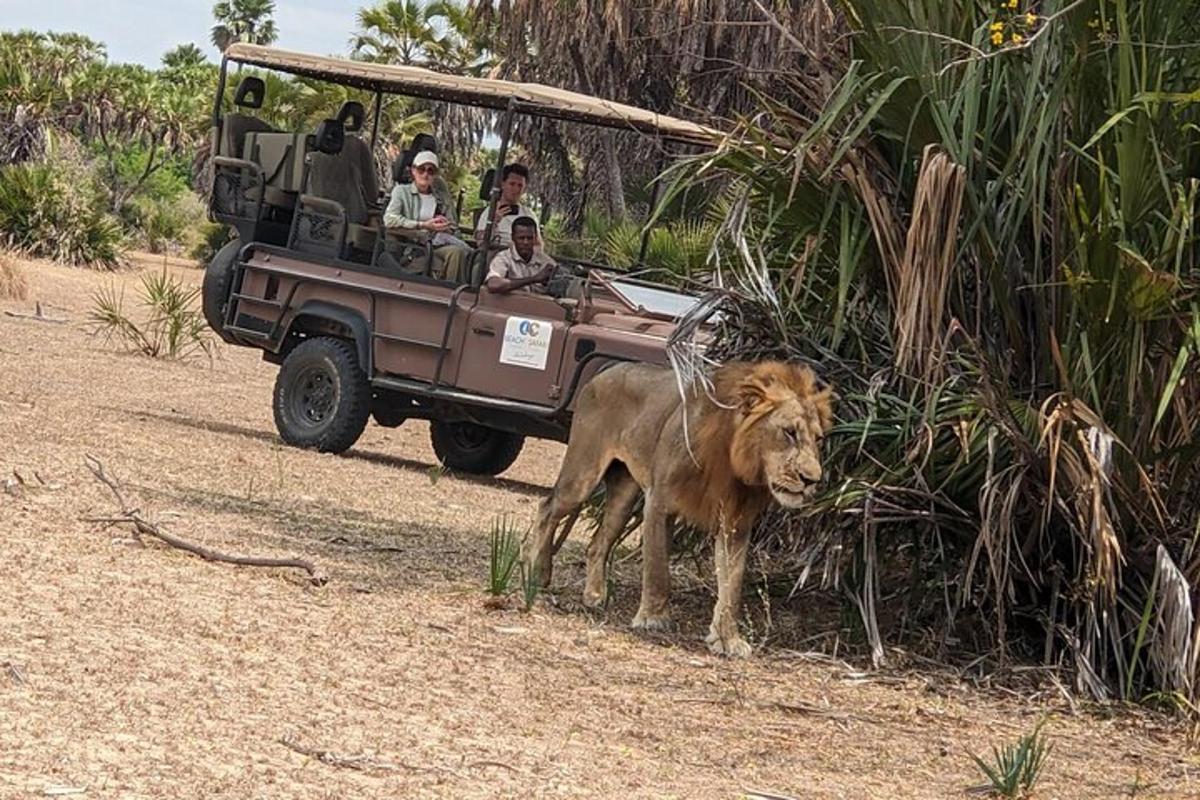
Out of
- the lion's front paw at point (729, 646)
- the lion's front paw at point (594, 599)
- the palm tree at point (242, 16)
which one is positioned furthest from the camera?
the palm tree at point (242, 16)

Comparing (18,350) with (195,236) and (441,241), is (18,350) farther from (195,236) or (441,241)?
(195,236)

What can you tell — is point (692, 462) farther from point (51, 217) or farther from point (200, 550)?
point (51, 217)

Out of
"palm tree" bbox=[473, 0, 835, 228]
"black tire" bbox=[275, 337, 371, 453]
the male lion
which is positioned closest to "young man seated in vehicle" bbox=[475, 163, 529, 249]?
"black tire" bbox=[275, 337, 371, 453]

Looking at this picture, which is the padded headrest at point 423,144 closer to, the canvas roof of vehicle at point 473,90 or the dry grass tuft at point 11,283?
the canvas roof of vehicle at point 473,90

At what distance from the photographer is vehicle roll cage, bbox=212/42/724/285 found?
12.8m

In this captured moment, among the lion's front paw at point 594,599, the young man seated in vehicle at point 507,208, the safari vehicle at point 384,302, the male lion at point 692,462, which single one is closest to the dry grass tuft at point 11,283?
the safari vehicle at point 384,302

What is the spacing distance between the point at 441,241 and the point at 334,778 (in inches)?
345

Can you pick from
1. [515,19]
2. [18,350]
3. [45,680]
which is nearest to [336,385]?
[18,350]

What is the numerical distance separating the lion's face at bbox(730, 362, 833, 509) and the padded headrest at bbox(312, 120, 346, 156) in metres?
6.86

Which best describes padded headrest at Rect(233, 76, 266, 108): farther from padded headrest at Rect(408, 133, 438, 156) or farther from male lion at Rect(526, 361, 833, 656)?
male lion at Rect(526, 361, 833, 656)

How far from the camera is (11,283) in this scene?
25.0 m

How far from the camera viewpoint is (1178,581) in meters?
7.22

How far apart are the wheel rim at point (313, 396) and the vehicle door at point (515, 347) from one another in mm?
1136

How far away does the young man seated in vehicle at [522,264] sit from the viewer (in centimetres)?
1294
